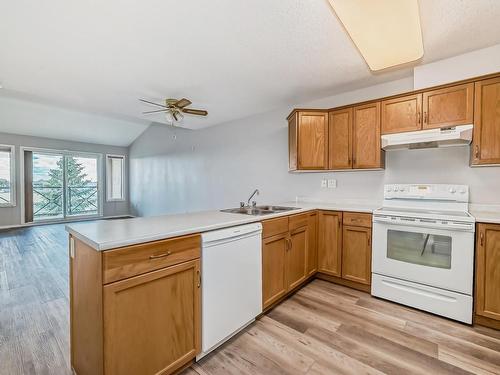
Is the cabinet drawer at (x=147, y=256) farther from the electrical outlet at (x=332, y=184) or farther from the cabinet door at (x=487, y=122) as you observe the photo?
the cabinet door at (x=487, y=122)

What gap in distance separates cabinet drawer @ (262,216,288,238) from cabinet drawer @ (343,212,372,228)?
800 mm

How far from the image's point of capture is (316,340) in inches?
72.4

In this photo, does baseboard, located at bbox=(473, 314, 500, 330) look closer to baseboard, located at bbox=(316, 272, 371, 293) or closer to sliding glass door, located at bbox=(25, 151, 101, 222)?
baseboard, located at bbox=(316, 272, 371, 293)

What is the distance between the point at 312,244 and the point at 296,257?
37 cm

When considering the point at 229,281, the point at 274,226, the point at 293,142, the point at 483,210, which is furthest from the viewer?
the point at 293,142

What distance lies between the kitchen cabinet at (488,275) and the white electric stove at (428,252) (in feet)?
0.17

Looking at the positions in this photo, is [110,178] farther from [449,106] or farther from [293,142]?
[449,106]

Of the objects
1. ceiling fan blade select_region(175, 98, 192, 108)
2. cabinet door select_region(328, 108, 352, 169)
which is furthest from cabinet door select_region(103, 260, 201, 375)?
ceiling fan blade select_region(175, 98, 192, 108)

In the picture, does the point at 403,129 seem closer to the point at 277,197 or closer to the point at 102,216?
the point at 277,197

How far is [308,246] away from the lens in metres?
2.74

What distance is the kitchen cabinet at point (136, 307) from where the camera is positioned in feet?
3.84

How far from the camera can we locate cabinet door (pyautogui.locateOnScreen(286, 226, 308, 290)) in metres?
2.45

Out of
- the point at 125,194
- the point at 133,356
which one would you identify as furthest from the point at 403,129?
the point at 125,194

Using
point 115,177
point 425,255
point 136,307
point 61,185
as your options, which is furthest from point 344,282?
point 115,177
